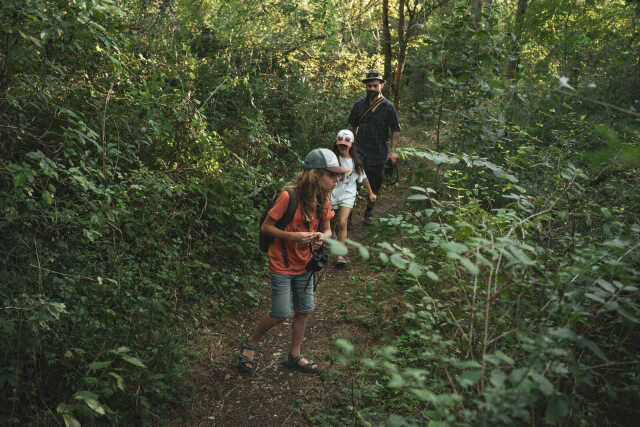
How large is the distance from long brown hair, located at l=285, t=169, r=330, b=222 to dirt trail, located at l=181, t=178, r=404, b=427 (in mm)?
1636

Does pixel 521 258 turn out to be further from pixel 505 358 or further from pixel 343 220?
pixel 343 220

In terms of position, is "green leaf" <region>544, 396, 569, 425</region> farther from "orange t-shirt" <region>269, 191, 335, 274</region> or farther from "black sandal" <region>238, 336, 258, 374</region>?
"black sandal" <region>238, 336, 258, 374</region>

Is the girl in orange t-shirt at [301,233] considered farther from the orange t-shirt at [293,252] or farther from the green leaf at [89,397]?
the green leaf at [89,397]

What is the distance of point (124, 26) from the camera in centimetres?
347

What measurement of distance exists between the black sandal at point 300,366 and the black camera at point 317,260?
3.41 feet

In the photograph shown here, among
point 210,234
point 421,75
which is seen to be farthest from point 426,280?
point 421,75

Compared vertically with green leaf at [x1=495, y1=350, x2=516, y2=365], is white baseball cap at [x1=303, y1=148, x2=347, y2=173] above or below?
above

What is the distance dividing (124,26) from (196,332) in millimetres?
3138

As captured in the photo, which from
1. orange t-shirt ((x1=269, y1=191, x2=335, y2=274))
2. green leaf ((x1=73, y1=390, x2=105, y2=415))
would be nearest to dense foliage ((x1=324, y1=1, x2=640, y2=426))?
orange t-shirt ((x1=269, y1=191, x2=335, y2=274))

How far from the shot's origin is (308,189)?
368cm

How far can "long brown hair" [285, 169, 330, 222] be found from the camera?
12.0 feet

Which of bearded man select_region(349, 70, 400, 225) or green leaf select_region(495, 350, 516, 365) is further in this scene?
bearded man select_region(349, 70, 400, 225)

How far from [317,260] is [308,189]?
679mm

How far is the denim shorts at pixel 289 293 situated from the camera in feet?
Result: 12.4
